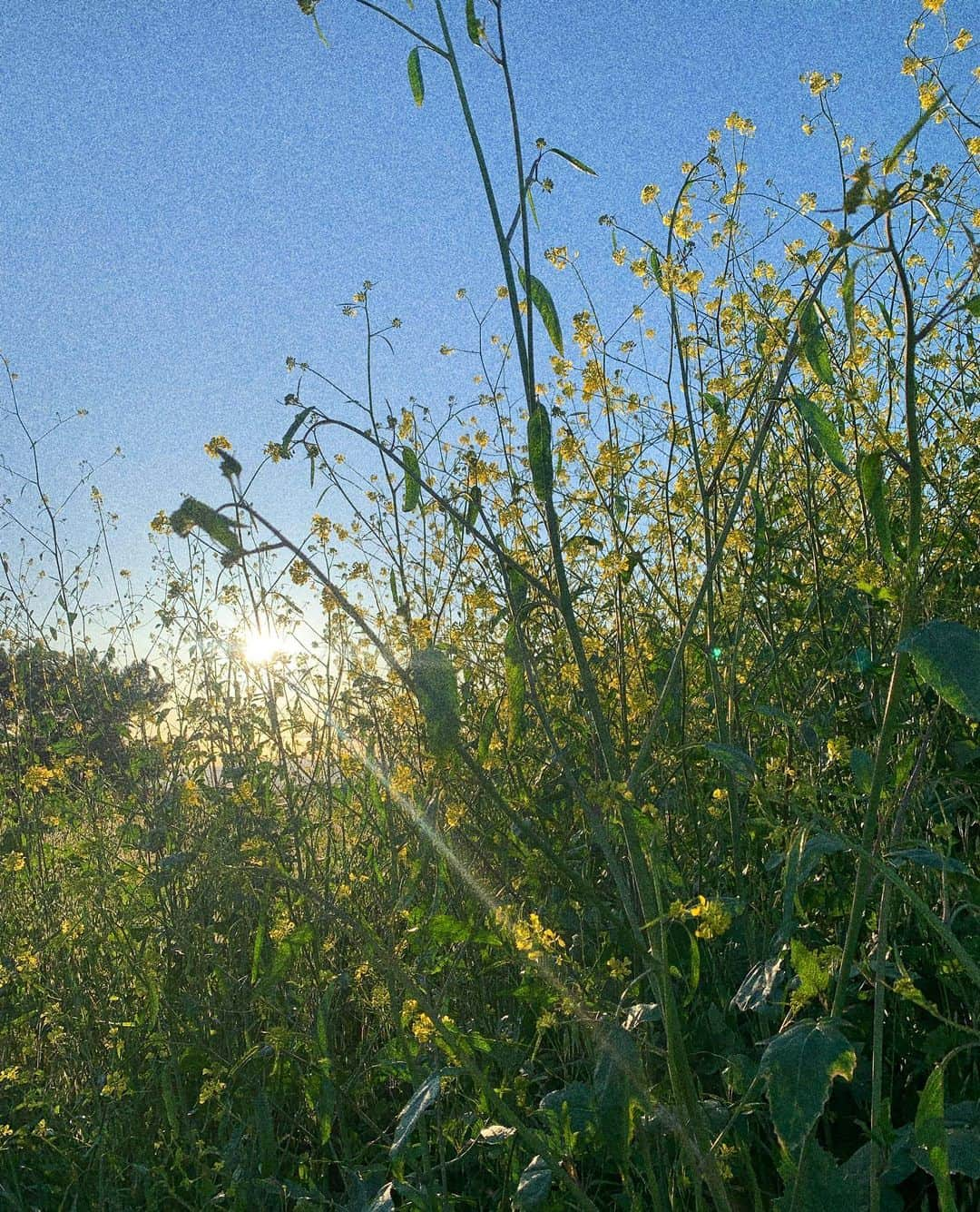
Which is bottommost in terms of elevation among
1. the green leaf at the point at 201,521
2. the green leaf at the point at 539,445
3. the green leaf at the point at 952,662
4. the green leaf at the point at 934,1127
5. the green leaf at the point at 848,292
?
the green leaf at the point at 934,1127

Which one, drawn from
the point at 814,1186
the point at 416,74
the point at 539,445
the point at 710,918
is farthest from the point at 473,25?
the point at 814,1186

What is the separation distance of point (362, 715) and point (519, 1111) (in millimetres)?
1191

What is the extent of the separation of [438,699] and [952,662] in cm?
49

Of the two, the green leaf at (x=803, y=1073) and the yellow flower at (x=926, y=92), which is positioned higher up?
the yellow flower at (x=926, y=92)

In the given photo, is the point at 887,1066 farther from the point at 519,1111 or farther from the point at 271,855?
the point at 271,855

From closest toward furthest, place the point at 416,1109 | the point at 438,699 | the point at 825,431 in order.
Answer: the point at 825,431 < the point at 438,699 < the point at 416,1109

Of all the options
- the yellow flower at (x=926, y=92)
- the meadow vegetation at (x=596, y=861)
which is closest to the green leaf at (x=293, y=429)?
the meadow vegetation at (x=596, y=861)

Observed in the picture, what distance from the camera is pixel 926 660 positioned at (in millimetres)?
818

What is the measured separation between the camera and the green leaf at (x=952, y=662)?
80 centimetres

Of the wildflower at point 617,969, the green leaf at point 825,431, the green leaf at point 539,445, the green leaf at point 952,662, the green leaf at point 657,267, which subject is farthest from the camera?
the green leaf at point 657,267

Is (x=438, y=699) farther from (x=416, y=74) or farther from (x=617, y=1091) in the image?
(x=416, y=74)

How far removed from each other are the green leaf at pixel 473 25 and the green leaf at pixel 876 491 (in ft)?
2.22

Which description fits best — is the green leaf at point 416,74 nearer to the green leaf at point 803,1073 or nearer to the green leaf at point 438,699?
the green leaf at point 438,699

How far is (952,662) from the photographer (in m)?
0.82
